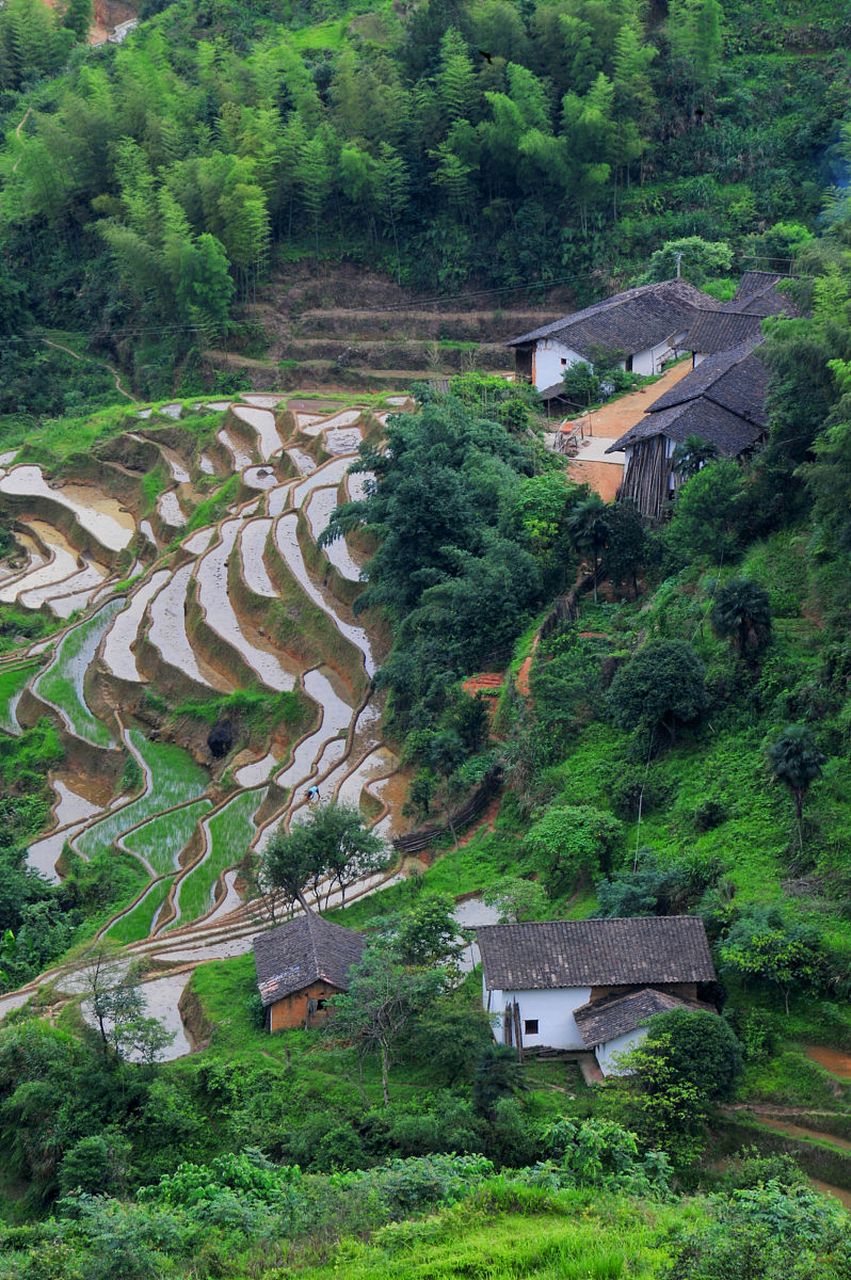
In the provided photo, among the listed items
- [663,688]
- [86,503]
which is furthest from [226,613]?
[663,688]

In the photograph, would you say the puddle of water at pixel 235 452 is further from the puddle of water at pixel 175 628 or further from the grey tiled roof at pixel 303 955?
the grey tiled roof at pixel 303 955

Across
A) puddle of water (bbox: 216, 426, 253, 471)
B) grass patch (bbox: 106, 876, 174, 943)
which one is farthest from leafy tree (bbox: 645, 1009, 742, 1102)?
puddle of water (bbox: 216, 426, 253, 471)

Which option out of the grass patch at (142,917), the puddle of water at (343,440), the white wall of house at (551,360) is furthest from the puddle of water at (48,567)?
the grass patch at (142,917)

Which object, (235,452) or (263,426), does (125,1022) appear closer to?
(235,452)

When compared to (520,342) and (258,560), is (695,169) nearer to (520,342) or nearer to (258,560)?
(520,342)

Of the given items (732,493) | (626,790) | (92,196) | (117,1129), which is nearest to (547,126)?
(92,196)
